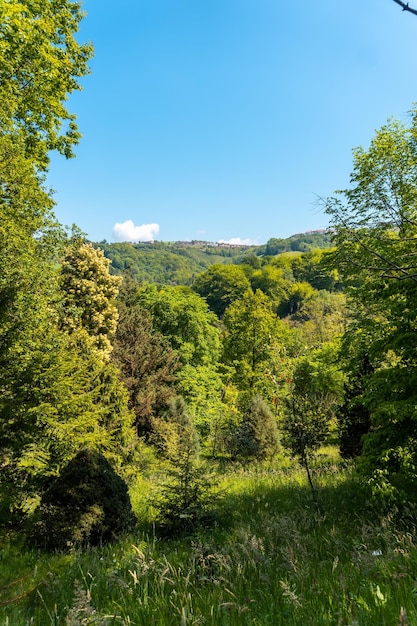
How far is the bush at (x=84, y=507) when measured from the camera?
7678 millimetres

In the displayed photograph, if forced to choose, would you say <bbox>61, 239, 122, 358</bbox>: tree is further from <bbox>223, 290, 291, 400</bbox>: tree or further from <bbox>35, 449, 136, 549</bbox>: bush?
<bbox>223, 290, 291, 400</bbox>: tree

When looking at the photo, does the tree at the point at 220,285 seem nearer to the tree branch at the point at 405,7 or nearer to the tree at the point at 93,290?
the tree at the point at 93,290

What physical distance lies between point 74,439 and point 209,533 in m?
4.62

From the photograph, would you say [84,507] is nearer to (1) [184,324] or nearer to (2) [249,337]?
(1) [184,324]

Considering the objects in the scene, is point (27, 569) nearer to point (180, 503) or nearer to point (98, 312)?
point (180, 503)

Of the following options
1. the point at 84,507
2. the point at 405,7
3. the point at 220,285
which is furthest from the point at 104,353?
the point at 220,285

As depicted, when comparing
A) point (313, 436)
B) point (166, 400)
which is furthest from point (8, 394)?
point (166, 400)

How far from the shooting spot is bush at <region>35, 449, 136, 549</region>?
7.68 meters

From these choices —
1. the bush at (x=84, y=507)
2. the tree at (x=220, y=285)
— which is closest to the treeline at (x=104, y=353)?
the bush at (x=84, y=507)

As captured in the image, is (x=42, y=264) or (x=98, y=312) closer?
(x=42, y=264)

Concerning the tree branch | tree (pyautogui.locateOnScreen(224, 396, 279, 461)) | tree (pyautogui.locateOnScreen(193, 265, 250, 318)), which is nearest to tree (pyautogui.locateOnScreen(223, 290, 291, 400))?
tree (pyautogui.locateOnScreen(224, 396, 279, 461))

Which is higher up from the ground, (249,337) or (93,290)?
(93,290)

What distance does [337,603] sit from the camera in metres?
2.23

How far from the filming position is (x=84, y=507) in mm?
8039
